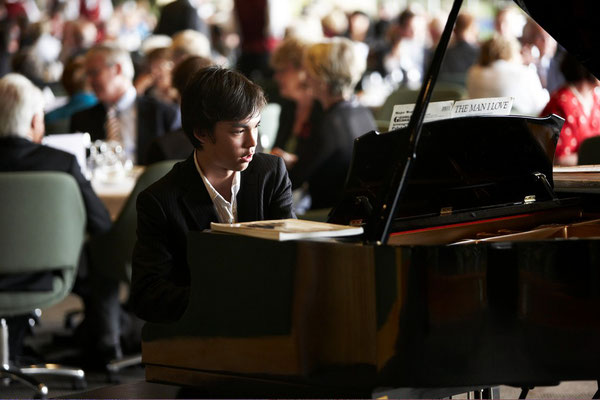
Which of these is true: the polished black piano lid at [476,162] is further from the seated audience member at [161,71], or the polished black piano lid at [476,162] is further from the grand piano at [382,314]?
the seated audience member at [161,71]

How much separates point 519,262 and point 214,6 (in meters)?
13.3

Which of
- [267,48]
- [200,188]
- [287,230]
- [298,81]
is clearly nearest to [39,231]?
[200,188]

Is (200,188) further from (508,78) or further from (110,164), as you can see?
(508,78)

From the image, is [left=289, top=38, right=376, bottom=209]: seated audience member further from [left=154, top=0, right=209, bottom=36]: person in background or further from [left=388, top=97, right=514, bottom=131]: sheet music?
[left=154, top=0, right=209, bottom=36]: person in background

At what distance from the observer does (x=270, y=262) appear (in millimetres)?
2053

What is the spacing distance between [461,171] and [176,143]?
2021mm

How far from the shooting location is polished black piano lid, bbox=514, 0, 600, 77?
7.93ft

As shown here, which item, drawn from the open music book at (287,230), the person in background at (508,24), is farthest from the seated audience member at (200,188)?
the person in background at (508,24)

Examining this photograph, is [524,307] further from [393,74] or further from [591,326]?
[393,74]

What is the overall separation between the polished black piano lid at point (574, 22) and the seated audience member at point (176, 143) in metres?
2.12

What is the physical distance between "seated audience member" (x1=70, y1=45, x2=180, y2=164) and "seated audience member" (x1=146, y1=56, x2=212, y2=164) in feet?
2.93

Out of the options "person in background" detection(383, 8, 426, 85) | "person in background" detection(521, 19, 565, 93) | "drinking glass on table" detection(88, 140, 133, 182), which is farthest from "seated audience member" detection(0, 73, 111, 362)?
"person in background" detection(383, 8, 426, 85)

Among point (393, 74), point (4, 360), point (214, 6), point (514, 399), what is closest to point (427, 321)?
point (514, 399)

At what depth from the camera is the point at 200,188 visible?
2.40 meters
